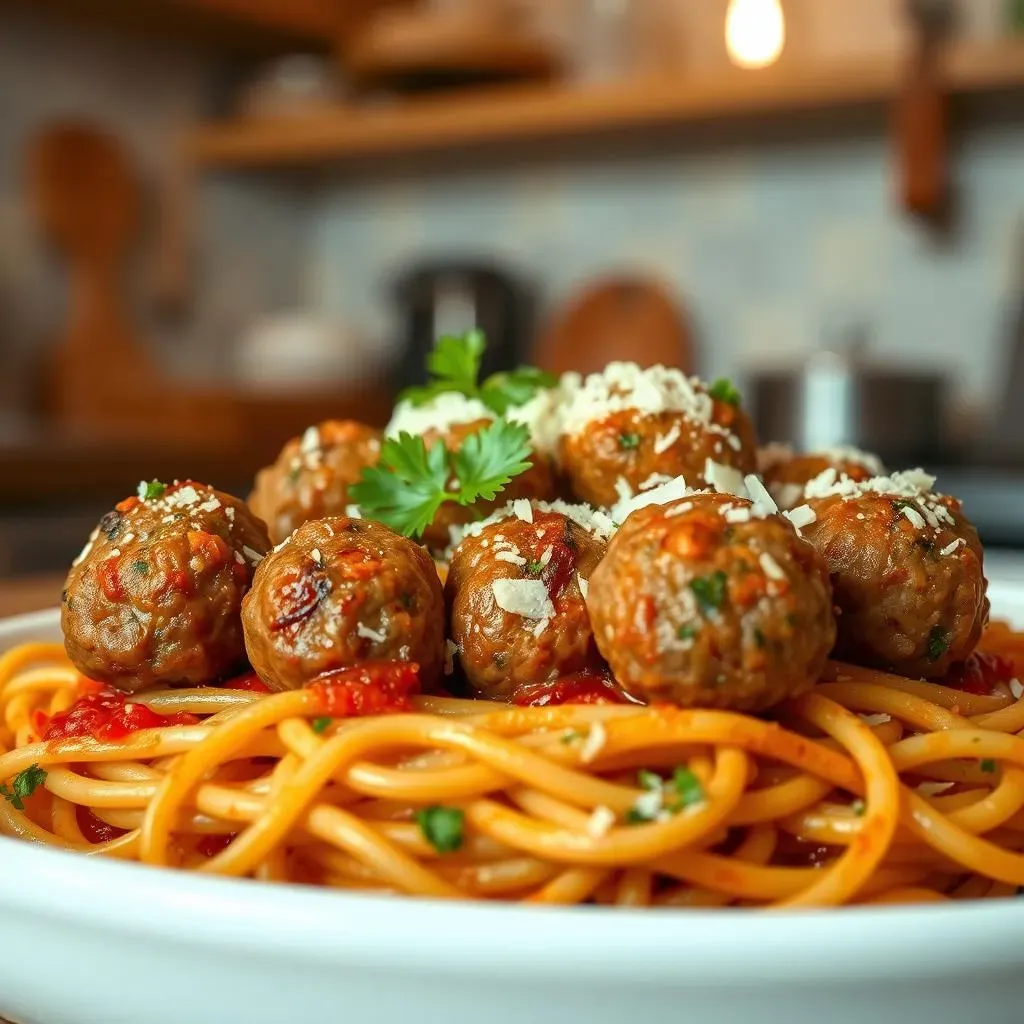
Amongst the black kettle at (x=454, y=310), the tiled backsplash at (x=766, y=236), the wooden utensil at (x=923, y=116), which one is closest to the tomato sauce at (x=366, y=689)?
the wooden utensil at (x=923, y=116)

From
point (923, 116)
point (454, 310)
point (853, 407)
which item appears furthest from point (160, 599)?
point (454, 310)

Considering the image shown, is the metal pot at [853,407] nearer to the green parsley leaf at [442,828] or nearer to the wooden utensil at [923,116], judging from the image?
the wooden utensil at [923,116]

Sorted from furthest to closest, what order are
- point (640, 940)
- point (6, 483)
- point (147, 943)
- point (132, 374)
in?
point (132, 374)
point (6, 483)
point (147, 943)
point (640, 940)

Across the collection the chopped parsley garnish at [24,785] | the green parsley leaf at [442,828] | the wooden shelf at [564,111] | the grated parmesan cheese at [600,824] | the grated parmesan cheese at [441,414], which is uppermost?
the wooden shelf at [564,111]

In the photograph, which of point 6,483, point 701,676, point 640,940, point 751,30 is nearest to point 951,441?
point 751,30

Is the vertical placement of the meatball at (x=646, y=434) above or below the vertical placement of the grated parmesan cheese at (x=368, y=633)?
above

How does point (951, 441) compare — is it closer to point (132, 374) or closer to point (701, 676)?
point (132, 374)
